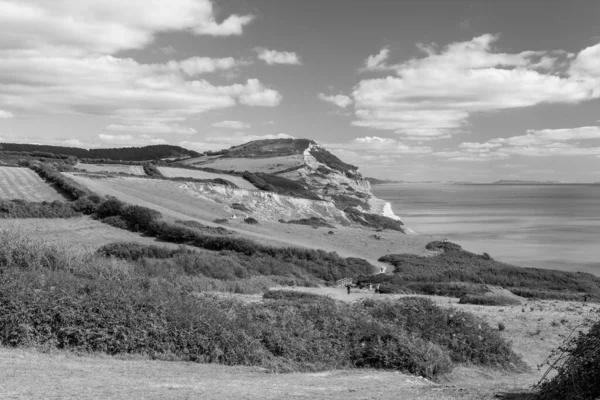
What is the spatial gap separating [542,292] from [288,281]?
48.2 ft

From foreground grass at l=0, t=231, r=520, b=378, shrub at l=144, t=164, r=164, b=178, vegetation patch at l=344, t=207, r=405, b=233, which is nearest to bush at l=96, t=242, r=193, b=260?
foreground grass at l=0, t=231, r=520, b=378

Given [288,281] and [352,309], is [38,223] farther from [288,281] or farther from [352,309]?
[352,309]

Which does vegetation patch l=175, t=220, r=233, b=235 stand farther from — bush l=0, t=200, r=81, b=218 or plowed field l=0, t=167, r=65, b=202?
plowed field l=0, t=167, r=65, b=202

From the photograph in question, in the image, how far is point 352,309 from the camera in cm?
1362

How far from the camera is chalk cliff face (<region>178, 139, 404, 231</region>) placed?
7569cm

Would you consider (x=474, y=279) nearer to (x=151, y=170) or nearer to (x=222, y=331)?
(x=222, y=331)

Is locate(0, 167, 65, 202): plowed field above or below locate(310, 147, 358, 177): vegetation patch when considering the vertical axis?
below

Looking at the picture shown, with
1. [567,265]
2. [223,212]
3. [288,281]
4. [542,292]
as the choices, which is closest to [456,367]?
[288,281]

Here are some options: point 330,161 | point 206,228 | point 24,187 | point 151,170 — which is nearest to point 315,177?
point 330,161

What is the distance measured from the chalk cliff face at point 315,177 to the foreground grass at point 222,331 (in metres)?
51.8

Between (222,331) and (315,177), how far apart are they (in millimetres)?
109547

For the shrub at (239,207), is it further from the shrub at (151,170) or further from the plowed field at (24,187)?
the shrub at (151,170)

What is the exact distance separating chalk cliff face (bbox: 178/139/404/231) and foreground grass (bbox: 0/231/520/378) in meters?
51.8

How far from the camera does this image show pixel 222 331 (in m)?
10.5
